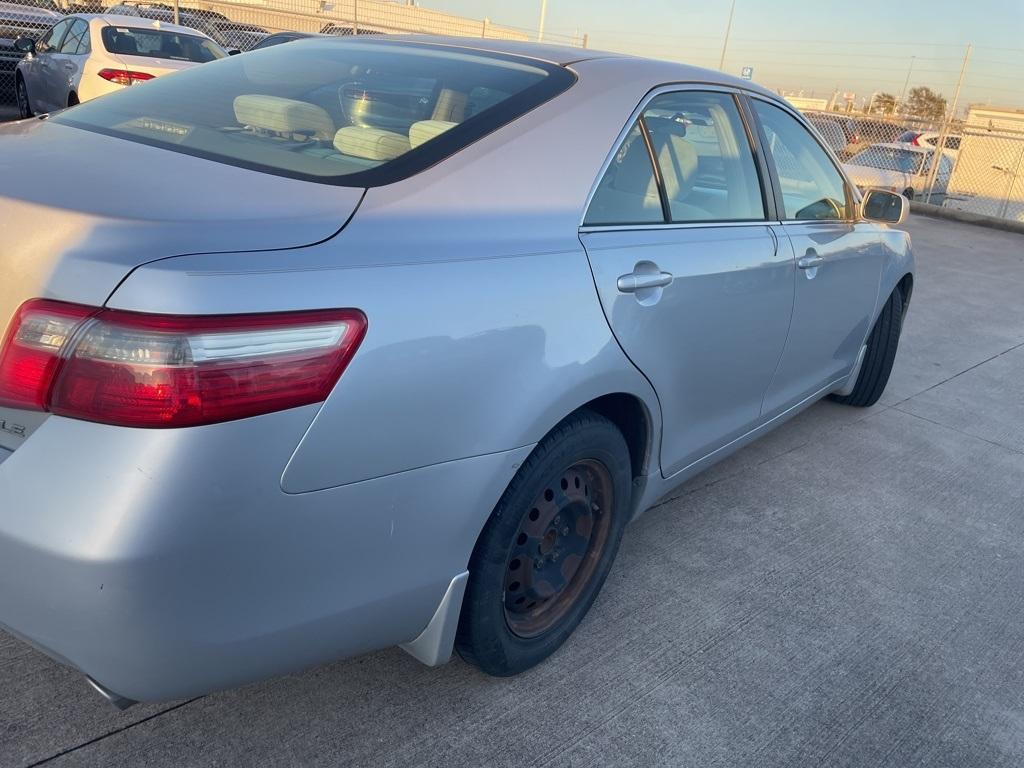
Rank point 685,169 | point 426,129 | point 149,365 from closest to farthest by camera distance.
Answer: point 149,365
point 426,129
point 685,169

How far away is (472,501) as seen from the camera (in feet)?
6.10

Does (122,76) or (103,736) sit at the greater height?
(122,76)

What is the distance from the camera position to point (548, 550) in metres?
2.31

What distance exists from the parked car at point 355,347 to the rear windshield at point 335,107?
13 mm

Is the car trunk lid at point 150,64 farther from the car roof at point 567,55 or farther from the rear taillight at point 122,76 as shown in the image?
the car roof at point 567,55

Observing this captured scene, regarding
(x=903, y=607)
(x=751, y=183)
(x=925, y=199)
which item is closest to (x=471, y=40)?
(x=751, y=183)

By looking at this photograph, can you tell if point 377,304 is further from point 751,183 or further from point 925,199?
point 925,199

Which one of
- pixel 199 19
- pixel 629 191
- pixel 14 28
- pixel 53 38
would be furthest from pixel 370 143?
pixel 199 19

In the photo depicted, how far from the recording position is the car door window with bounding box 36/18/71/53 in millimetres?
9828

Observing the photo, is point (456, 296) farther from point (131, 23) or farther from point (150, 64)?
point (131, 23)

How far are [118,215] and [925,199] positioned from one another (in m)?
15.9

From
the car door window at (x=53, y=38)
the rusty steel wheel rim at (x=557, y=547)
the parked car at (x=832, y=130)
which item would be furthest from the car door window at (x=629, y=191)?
the parked car at (x=832, y=130)

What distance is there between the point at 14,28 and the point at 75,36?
504 cm

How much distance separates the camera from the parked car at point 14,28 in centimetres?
1153
